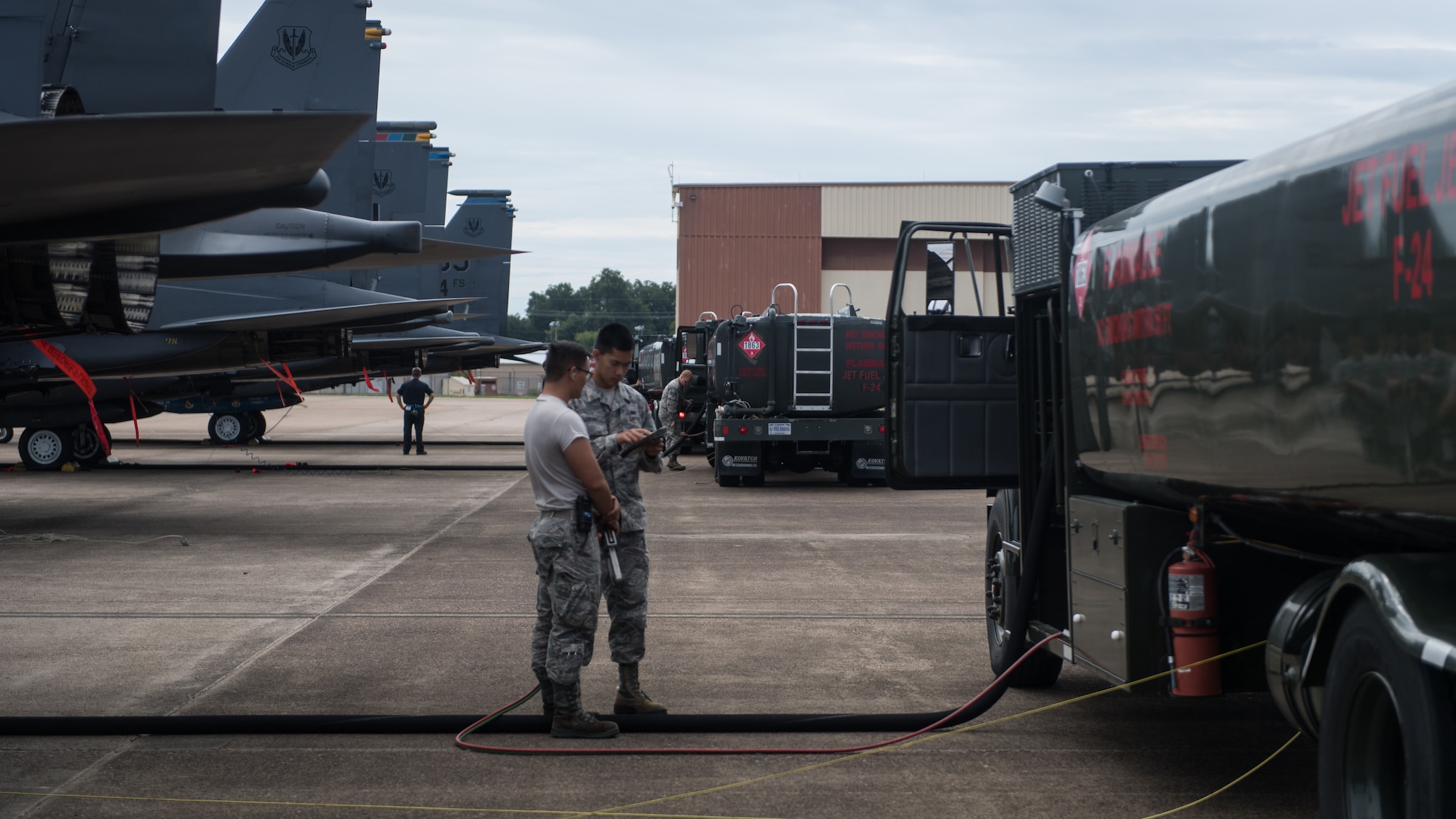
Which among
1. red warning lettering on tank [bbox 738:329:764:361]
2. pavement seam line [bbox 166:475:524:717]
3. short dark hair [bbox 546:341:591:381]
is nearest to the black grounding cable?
pavement seam line [bbox 166:475:524:717]

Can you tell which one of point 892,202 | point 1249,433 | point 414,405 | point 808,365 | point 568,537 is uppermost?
point 892,202

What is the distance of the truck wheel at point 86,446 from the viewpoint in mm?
22984

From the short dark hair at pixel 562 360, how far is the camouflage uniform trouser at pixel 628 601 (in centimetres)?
85

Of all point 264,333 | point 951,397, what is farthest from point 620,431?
point 264,333

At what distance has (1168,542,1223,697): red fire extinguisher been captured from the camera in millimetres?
4566

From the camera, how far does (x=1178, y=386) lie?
438 cm

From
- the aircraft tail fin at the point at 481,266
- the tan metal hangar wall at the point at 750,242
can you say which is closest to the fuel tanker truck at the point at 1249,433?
the aircraft tail fin at the point at 481,266

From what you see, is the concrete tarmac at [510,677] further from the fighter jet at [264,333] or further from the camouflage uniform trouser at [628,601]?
the fighter jet at [264,333]

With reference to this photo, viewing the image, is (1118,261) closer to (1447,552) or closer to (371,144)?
(1447,552)

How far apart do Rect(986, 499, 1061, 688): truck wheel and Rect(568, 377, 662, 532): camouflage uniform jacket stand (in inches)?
75.8

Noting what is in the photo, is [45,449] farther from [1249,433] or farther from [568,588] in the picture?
[1249,433]

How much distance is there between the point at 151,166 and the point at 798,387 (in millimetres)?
14416

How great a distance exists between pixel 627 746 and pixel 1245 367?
3.15 meters

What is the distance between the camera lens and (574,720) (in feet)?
19.3
